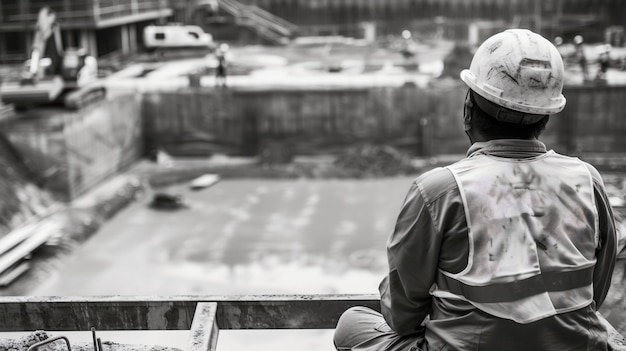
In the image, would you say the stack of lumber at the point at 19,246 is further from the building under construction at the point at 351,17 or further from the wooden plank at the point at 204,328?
the building under construction at the point at 351,17

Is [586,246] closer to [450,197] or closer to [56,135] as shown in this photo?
[450,197]

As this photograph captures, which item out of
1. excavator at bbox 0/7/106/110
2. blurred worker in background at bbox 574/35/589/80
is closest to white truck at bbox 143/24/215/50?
excavator at bbox 0/7/106/110

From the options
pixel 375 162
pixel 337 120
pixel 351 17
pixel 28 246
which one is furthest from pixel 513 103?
pixel 351 17

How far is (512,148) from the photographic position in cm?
270

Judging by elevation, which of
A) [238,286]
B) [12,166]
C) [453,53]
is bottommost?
[238,286]

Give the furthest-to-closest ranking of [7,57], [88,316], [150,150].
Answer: [7,57] < [150,150] < [88,316]

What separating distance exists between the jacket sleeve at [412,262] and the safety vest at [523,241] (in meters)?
0.11

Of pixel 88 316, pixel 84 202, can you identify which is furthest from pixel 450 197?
pixel 84 202

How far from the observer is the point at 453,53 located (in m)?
25.8

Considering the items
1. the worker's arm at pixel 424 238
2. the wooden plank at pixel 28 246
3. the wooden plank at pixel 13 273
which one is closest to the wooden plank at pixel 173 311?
the worker's arm at pixel 424 238

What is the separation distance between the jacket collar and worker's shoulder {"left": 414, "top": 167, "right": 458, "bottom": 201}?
0.70 feet

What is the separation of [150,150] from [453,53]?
38.0ft

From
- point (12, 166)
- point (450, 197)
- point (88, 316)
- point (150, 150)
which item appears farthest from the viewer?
point (150, 150)

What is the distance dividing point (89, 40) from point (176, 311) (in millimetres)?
Answer: 26885
